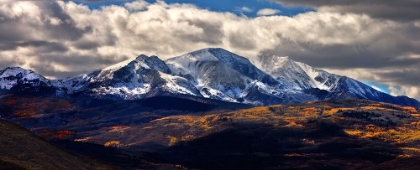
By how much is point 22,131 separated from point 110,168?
3022 centimetres

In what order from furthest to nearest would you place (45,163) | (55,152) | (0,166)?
(55,152) → (45,163) → (0,166)

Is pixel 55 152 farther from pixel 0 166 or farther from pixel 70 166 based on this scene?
pixel 0 166

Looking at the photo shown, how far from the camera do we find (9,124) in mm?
194750

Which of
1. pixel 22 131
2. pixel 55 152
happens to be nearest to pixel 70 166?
pixel 55 152

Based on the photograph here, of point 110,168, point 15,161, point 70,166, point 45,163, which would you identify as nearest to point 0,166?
point 15,161

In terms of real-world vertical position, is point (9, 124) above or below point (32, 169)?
above

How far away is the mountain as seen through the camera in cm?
16986

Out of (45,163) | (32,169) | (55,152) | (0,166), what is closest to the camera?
(0,166)

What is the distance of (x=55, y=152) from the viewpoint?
Answer: 633ft

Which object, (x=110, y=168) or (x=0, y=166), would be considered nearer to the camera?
(x=0, y=166)

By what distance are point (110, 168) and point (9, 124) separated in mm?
34908

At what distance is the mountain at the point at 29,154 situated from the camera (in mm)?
169863

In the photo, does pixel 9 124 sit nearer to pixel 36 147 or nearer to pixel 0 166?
pixel 36 147

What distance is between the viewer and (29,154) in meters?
179
